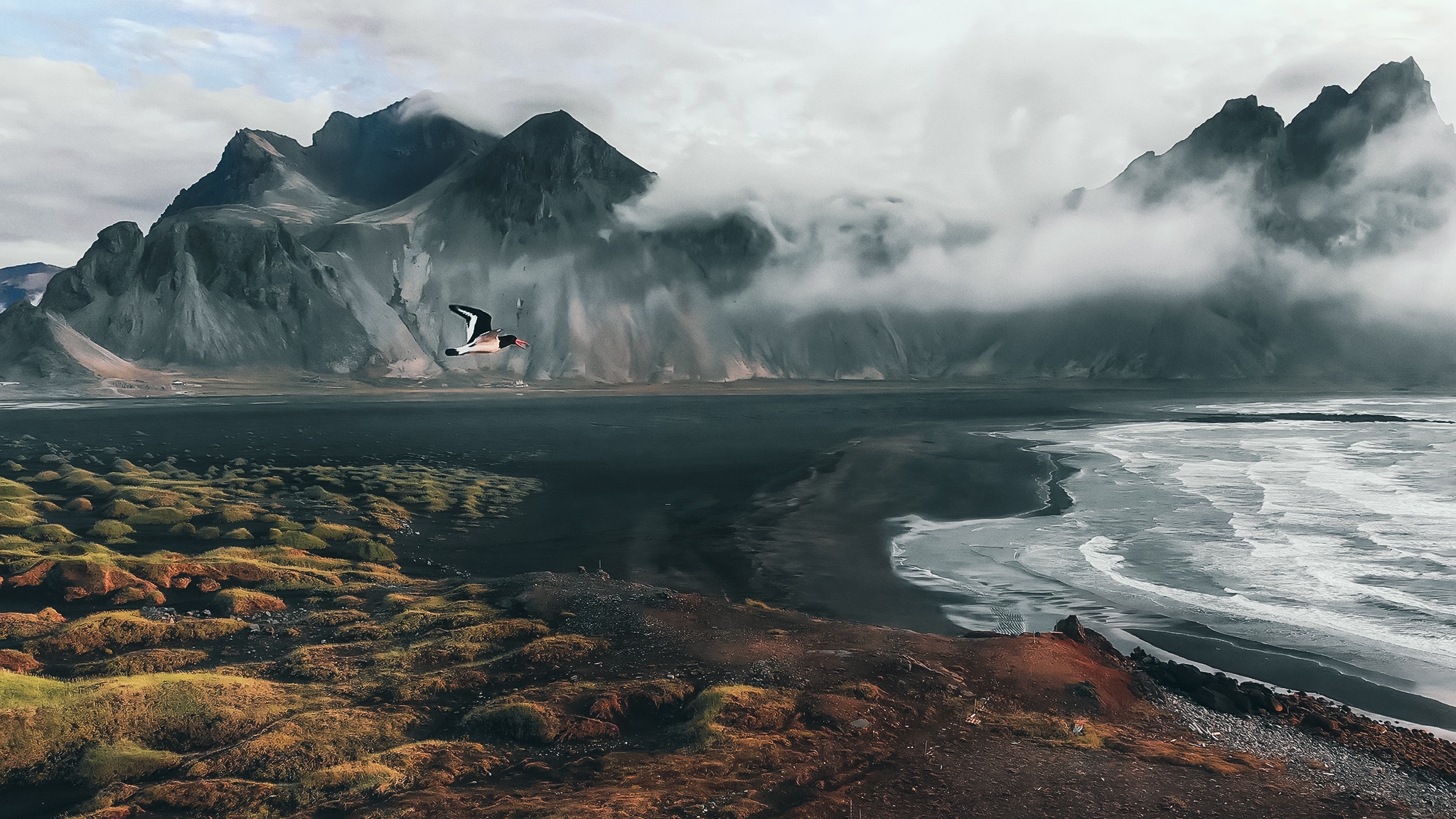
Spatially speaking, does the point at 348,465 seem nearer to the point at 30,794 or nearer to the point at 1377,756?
the point at 30,794

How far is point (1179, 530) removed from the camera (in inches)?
1955

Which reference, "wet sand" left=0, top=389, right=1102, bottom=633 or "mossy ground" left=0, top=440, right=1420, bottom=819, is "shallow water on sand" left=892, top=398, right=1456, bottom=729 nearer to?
"wet sand" left=0, top=389, right=1102, bottom=633

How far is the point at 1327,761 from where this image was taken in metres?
19.4

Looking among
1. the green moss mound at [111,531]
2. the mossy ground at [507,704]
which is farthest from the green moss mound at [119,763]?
the green moss mound at [111,531]

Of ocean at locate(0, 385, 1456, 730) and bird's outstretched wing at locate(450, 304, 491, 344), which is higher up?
bird's outstretched wing at locate(450, 304, 491, 344)

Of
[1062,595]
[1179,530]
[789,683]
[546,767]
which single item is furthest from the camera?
[1179,530]

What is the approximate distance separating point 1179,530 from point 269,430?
13213 cm

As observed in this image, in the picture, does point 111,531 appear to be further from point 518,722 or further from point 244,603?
point 518,722

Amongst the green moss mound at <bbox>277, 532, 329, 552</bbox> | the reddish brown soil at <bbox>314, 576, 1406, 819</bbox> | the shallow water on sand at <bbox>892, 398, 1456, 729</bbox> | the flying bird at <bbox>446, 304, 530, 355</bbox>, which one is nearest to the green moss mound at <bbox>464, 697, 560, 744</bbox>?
the reddish brown soil at <bbox>314, 576, 1406, 819</bbox>

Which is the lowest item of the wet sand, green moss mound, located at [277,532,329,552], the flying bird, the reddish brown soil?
the wet sand

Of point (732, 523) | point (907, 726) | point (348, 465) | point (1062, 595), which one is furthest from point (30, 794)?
point (348, 465)

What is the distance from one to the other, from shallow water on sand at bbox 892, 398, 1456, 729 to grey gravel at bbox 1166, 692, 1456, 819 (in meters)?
4.75

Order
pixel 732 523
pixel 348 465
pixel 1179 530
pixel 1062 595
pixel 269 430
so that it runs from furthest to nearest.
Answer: pixel 269 430, pixel 348 465, pixel 732 523, pixel 1179 530, pixel 1062 595

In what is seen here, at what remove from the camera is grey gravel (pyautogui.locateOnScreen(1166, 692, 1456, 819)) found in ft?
58.3
